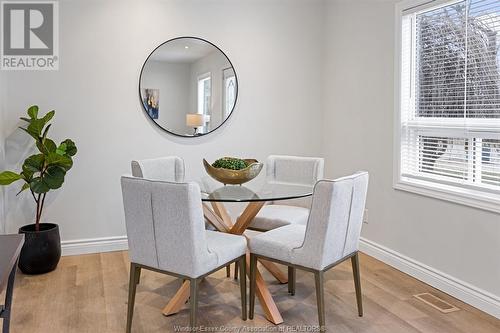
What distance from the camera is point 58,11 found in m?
3.93

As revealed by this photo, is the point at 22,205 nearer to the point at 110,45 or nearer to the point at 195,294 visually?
the point at 110,45

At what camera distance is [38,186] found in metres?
3.47

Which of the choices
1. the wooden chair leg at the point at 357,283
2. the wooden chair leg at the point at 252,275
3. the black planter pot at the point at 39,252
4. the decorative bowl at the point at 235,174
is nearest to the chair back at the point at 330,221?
the wooden chair leg at the point at 357,283

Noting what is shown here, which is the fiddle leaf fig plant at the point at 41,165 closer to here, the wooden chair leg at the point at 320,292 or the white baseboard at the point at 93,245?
the white baseboard at the point at 93,245

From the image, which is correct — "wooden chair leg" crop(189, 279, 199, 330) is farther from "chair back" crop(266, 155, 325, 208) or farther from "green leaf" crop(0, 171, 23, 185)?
"green leaf" crop(0, 171, 23, 185)

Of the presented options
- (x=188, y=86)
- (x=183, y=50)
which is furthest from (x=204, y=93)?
(x=183, y=50)

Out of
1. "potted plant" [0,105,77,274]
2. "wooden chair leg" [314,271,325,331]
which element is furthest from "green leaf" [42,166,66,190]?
"wooden chair leg" [314,271,325,331]

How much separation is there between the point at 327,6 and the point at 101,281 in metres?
3.34

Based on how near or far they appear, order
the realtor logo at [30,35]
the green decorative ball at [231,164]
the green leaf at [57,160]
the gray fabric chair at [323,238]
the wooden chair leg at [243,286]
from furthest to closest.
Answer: the realtor logo at [30,35], the green leaf at [57,160], the green decorative ball at [231,164], the wooden chair leg at [243,286], the gray fabric chair at [323,238]

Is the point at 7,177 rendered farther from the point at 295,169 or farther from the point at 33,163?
the point at 295,169

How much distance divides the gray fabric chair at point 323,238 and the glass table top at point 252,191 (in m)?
0.23

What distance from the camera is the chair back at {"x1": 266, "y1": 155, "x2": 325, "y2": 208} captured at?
3713 mm

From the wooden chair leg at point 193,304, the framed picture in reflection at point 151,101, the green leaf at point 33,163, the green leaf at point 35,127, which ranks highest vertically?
the framed picture in reflection at point 151,101

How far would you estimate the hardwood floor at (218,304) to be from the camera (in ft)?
8.90
